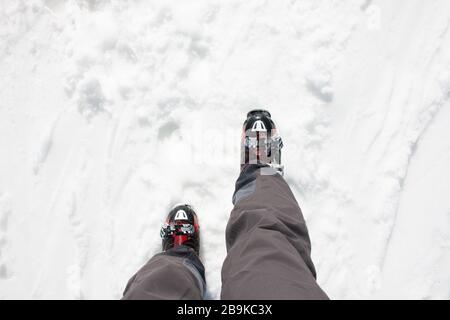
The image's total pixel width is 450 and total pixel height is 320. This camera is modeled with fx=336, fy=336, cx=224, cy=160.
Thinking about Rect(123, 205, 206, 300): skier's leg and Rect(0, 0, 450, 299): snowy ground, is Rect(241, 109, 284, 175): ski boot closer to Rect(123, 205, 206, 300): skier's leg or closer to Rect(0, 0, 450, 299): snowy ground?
Rect(0, 0, 450, 299): snowy ground

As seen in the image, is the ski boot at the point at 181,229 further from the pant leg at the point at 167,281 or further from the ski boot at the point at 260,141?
the ski boot at the point at 260,141

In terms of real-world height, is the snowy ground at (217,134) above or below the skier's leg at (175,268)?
above

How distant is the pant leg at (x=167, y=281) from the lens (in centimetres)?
109

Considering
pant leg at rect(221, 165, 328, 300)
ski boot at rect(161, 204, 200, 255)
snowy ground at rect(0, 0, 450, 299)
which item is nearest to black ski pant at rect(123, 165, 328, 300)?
pant leg at rect(221, 165, 328, 300)

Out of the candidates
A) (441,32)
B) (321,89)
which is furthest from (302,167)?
(441,32)

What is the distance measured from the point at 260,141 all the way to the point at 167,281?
2.53ft

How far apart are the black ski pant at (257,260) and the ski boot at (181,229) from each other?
13 cm

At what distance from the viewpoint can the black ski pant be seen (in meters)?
0.94

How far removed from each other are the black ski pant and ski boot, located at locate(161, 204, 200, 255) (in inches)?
5.3

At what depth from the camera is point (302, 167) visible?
1622 millimetres

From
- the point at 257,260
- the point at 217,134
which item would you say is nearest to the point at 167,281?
the point at 257,260

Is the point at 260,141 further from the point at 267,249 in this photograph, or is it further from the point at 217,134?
the point at 267,249

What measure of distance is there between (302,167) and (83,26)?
4.34 ft

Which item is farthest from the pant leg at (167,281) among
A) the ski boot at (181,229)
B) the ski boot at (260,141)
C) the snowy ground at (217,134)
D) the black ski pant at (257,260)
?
the ski boot at (260,141)
